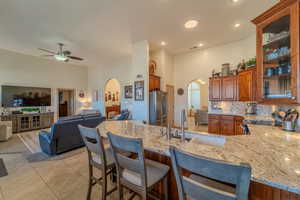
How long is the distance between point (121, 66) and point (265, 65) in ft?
20.5

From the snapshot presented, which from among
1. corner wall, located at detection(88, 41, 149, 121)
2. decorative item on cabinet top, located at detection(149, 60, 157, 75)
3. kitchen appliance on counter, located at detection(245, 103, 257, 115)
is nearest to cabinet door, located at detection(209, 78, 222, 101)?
kitchen appliance on counter, located at detection(245, 103, 257, 115)

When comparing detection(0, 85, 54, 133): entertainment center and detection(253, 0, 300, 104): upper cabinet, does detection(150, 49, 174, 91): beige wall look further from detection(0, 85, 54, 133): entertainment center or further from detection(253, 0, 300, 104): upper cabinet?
detection(0, 85, 54, 133): entertainment center

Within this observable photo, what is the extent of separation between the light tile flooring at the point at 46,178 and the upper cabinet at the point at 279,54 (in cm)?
266

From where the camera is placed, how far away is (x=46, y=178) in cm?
251

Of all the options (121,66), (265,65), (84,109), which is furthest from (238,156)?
(84,109)

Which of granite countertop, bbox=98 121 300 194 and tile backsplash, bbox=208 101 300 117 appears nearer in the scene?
granite countertop, bbox=98 121 300 194

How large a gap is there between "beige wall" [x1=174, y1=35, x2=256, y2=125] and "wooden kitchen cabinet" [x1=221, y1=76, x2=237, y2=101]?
85 cm

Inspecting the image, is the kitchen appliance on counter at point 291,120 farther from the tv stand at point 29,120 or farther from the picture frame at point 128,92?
the tv stand at point 29,120

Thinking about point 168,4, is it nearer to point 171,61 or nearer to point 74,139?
point 171,61

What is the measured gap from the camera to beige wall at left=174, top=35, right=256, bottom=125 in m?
4.90

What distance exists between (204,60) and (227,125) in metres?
2.80

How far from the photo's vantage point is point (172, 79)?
6.52 m

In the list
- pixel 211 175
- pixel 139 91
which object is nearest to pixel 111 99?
pixel 139 91

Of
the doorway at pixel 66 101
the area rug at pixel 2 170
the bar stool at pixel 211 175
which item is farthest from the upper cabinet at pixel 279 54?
the doorway at pixel 66 101
